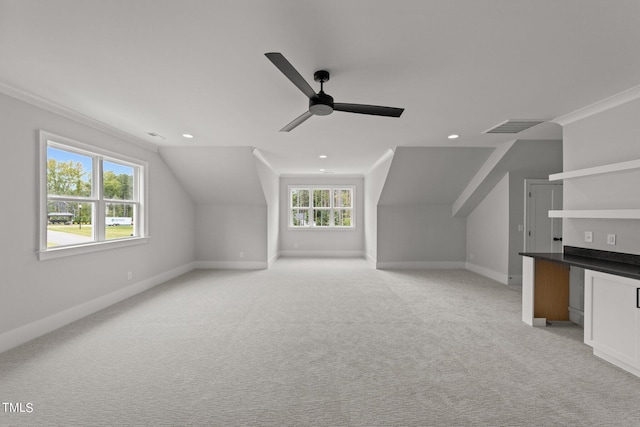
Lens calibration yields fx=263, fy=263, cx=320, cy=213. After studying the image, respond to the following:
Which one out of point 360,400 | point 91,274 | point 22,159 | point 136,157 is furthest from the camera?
point 136,157

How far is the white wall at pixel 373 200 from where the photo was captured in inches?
219

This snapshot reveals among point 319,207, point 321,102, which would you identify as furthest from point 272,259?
point 321,102

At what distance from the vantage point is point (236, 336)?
9.08 ft

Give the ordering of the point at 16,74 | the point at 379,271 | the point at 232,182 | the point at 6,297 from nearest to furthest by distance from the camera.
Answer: the point at 16,74 < the point at 6,297 < the point at 232,182 < the point at 379,271

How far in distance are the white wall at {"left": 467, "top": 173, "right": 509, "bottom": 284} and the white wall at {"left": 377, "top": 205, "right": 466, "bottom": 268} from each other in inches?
12.0

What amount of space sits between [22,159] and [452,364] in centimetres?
452

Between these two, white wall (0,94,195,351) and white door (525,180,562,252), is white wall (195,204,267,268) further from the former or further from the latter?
white door (525,180,562,252)

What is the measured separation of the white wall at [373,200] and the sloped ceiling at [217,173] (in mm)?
2590

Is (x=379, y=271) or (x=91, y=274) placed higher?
(x=91, y=274)

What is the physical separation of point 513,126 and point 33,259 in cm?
584

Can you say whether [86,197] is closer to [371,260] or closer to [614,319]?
[371,260]

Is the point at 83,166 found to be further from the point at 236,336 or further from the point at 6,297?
the point at 236,336

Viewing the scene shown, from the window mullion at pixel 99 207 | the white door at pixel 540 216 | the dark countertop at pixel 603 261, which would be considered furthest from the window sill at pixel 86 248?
the white door at pixel 540 216

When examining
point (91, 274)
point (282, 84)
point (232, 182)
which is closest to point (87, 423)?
point (91, 274)
